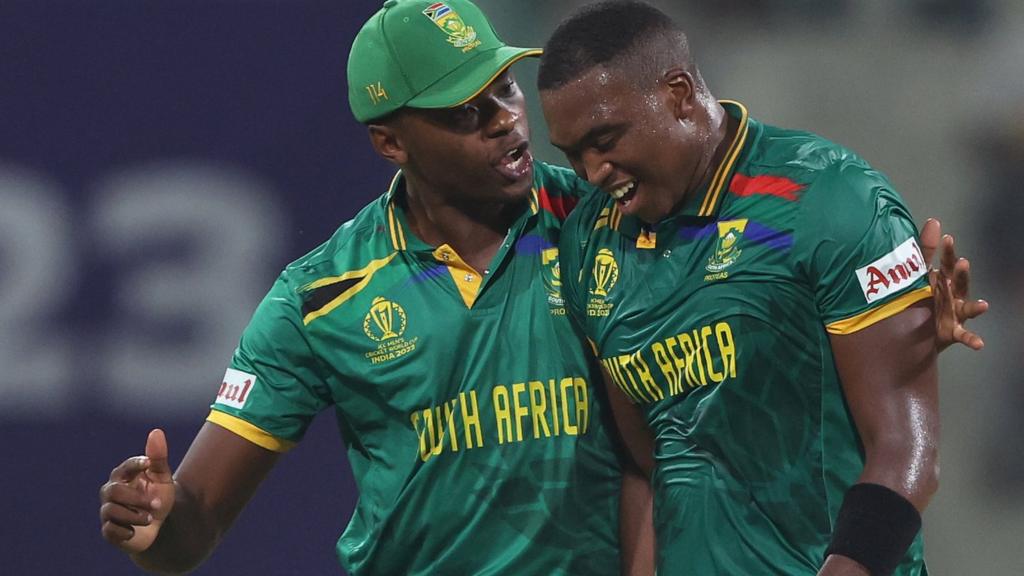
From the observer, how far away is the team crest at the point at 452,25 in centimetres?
310

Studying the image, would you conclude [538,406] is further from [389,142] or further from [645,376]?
[389,142]

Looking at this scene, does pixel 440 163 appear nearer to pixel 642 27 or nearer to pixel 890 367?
pixel 642 27

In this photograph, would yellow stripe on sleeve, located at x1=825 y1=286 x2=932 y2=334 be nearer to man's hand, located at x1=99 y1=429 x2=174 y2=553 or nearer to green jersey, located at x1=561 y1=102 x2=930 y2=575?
green jersey, located at x1=561 y1=102 x2=930 y2=575

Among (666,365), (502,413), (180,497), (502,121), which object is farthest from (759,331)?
(180,497)

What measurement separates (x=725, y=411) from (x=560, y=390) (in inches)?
18.2

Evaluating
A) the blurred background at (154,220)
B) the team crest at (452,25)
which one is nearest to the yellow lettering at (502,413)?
the team crest at (452,25)

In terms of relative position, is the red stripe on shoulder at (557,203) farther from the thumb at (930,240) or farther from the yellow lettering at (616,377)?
the thumb at (930,240)

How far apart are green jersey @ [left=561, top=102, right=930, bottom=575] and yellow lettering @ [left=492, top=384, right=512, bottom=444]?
1.08 feet

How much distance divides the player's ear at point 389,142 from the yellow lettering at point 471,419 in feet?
1.57

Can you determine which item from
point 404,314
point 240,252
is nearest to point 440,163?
point 404,314

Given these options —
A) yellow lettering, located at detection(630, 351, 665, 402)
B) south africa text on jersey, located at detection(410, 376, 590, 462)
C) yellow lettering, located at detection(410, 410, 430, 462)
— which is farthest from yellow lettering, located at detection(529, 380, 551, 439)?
yellow lettering, located at detection(630, 351, 665, 402)

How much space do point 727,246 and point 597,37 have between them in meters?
0.39

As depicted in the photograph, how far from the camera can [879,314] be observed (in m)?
2.45

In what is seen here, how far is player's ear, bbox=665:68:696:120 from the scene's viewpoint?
2613 mm
